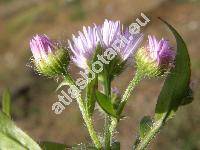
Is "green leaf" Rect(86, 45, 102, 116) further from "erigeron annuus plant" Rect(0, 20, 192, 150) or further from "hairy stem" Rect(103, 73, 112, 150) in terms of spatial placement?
"hairy stem" Rect(103, 73, 112, 150)

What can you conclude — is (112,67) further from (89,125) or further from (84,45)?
(89,125)

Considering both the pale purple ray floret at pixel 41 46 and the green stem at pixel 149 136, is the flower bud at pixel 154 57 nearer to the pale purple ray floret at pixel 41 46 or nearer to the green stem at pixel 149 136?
the green stem at pixel 149 136

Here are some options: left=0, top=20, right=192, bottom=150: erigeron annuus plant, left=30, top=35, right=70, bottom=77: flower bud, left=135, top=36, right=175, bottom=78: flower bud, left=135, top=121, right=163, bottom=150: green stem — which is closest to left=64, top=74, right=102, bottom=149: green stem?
left=0, top=20, right=192, bottom=150: erigeron annuus plant

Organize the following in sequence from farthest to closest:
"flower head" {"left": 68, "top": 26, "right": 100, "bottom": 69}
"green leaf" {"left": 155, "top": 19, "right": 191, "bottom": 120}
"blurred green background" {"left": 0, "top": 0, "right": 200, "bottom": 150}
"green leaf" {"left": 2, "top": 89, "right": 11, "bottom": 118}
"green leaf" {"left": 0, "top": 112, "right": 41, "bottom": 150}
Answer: "blurred green background" {"left": 0, "top": 0, "right": 200, "bottom": 150}
"green leaf" {"left": 2, "top": 89, "right": 11, "bottom": 118}
"flower head" {"left": 68, "top": 26, "right": 100, "bottom": 69}
"green leaf" {"left": 155, "top": 19, "right": 191, "bottom": 120}
"green leaf" {"left": 0, "top": 112, "right": 41, "bottom": 150}

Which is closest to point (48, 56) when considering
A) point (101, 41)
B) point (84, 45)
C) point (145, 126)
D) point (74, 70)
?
point (84, 45)

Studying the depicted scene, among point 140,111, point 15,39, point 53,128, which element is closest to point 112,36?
point 140,111

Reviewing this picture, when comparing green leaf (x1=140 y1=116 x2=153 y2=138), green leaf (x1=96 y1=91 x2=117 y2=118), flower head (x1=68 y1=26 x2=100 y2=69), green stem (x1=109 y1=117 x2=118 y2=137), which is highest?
flower head (x1=68 y1=26 x2=100 y2=69)
